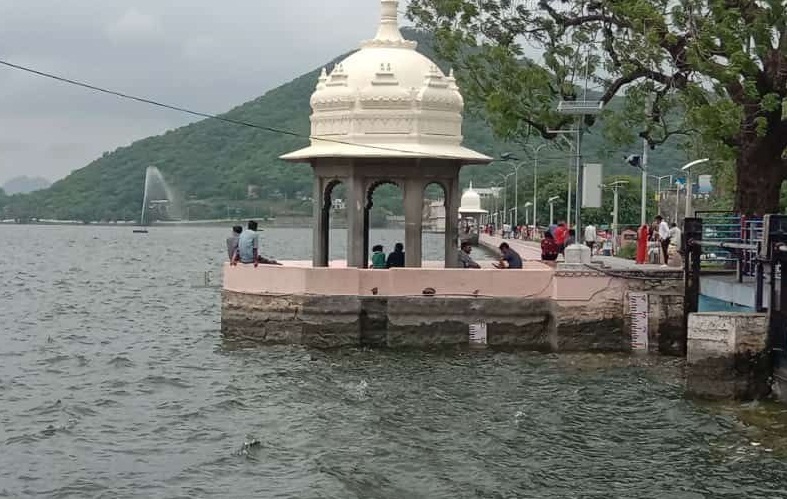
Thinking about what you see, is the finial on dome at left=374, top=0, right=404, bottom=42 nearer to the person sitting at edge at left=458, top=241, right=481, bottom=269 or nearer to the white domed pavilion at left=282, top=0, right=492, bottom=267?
the white domed pavilion at left=282, top=0, right=492, bottom=267

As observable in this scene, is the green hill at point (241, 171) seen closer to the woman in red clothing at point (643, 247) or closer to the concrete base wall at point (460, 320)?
the woman in red clothing at point (643, 247)

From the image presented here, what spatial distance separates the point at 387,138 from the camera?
27188mm

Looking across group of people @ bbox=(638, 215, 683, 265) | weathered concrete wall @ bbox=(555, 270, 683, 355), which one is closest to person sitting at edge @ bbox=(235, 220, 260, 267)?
weathered concrete wall @ bbox=(555, 270, 683, 355)

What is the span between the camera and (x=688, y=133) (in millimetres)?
27922

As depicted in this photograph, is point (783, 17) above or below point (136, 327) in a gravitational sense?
above

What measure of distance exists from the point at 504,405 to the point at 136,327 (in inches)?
665

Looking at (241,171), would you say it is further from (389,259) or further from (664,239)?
(389,259)

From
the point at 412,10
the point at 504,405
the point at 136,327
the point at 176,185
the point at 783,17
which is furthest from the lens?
the point at 176,185

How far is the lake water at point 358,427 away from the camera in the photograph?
14.6 metres

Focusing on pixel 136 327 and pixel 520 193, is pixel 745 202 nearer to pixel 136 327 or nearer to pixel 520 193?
pixel 136 327

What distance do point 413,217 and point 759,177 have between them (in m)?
7.79

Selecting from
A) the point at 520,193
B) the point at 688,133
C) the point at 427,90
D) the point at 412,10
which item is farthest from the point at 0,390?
the point at 520,193

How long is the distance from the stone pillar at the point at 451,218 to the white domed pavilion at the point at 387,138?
24mm

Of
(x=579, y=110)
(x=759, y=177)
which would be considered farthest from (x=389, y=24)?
(x=759, y=177)
